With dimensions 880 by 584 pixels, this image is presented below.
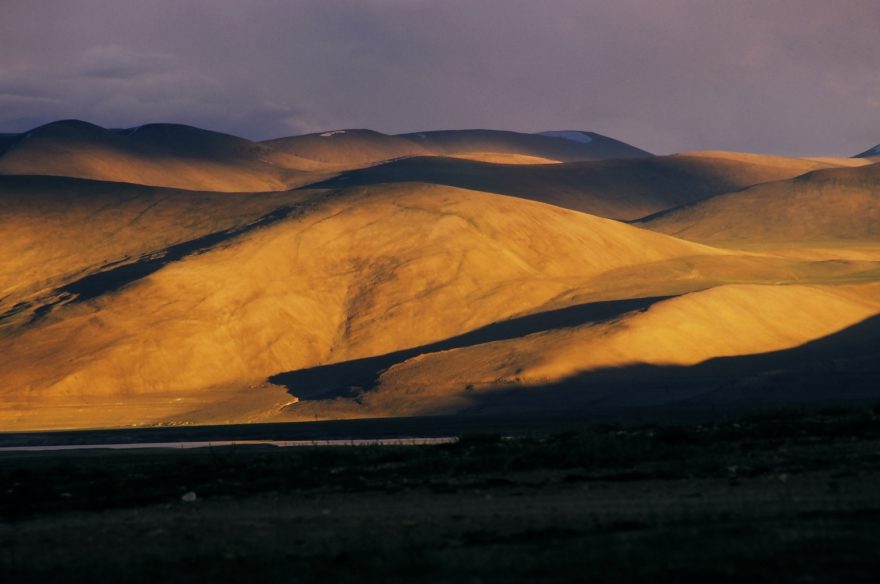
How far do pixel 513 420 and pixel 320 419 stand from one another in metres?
15.2

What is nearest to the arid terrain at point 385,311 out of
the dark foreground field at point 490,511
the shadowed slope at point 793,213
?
the shadowed slope at point 793,213

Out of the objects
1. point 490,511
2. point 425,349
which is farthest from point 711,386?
point 490,511

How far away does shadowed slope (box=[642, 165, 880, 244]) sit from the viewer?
504ft

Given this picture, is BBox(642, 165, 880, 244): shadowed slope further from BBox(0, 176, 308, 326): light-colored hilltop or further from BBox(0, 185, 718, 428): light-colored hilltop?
BBox(0, 176, 308, 326): light-colored hilltop

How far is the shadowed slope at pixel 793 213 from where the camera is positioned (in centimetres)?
15350

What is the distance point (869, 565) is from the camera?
12406 mm

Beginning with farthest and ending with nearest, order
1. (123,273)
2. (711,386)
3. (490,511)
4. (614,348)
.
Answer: (123,273) → (614,348) → (711,386) → (490,511)

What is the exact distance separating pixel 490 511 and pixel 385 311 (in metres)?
76.5

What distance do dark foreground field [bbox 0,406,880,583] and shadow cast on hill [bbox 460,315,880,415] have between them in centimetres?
3454

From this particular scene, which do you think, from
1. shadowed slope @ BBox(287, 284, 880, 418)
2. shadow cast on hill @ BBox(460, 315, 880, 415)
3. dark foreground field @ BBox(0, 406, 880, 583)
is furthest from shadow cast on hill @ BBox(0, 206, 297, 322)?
dark foreground field @ BBox(0, 406, 880, 583)

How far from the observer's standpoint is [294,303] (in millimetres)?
95062

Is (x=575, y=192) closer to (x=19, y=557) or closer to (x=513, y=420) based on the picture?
(x=513, y=420)

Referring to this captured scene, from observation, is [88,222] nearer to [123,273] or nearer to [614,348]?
[123,273]

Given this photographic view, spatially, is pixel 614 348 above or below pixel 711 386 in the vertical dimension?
above
